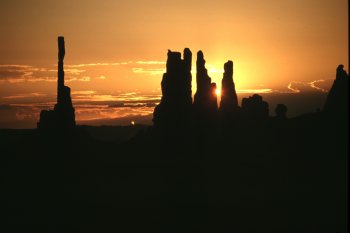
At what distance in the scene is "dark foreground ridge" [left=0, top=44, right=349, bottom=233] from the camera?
237 ft

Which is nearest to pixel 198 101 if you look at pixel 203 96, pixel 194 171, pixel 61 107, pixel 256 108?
pixel 203 96

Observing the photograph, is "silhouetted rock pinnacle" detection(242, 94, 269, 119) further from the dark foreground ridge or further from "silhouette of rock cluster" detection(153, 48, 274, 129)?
the dark foreground ridge

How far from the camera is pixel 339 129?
89.6m

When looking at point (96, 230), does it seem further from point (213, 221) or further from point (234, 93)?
point (234, 93)

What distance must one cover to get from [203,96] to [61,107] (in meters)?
30.9

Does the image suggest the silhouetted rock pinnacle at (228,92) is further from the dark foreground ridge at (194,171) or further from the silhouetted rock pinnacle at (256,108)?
the silhouetted rock pinnacle at (256,108)

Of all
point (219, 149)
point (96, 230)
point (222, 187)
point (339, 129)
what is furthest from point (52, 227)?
point (339, 129)

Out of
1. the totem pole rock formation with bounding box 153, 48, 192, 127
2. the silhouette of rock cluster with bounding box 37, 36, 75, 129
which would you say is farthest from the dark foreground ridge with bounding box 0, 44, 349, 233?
the silhouette of rock cluster with bounding box 37, 36, 75, 129

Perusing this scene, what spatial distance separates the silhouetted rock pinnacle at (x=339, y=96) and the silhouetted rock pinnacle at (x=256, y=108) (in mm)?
12625

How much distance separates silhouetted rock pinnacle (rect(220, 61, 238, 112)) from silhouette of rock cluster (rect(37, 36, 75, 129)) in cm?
3432

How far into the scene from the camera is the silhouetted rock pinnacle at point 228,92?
10194cm

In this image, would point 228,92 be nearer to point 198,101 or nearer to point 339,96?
point 198,101

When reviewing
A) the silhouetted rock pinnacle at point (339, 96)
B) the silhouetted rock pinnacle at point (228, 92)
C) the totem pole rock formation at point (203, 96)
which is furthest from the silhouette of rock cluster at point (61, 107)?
the silhouetted rock pinnacle at point (339, 96)

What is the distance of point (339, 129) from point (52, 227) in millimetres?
58191
